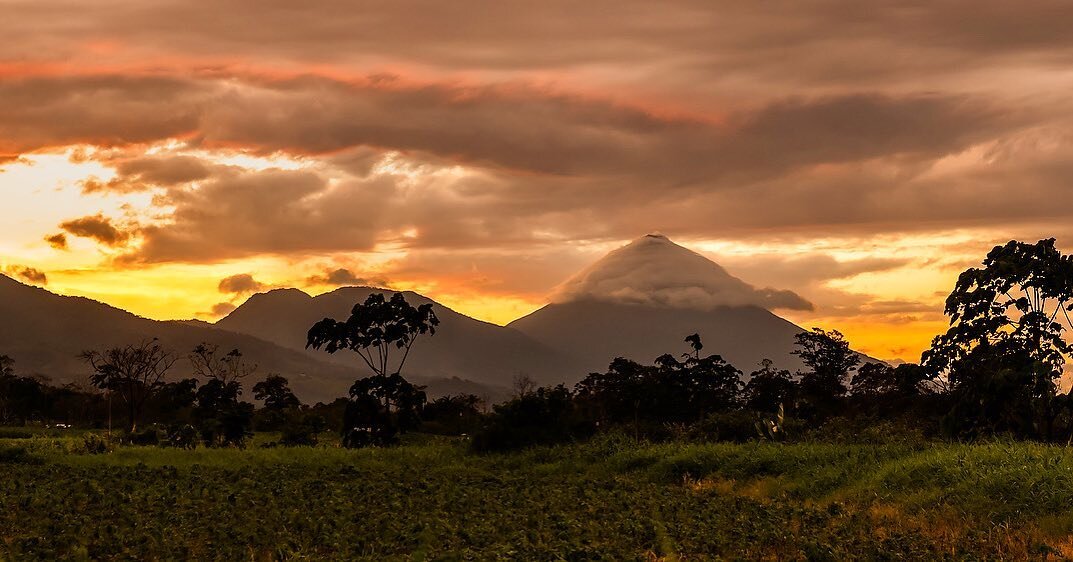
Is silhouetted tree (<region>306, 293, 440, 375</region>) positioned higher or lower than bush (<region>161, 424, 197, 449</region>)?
higher

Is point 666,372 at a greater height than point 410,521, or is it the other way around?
point 666,372

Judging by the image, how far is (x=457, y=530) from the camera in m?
18.3

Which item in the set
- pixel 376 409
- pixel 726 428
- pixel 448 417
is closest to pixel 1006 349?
pixel 726 428

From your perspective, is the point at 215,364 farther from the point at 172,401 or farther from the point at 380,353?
the point at 380,353

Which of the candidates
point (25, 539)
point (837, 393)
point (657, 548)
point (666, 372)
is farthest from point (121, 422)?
point (657, 548)

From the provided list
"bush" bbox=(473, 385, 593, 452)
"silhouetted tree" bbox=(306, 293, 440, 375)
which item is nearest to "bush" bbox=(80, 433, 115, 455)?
"silhouetted tree" bbox=(306, 293, 440, 375)

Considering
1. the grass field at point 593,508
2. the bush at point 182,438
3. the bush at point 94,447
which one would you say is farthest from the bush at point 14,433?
the grass field at point 593,508

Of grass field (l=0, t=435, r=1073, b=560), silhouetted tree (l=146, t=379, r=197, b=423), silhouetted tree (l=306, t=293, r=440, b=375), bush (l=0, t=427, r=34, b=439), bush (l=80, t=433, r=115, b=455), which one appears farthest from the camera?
silhouetted tree (l=146, t=379, r=197, b=423)

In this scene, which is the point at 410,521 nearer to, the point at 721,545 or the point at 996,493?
the point at 721,545

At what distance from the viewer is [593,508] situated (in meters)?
20.8

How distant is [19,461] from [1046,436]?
30.3 meters

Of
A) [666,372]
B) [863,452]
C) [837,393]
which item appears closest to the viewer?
[863,452]

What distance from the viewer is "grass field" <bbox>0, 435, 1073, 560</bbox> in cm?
1703

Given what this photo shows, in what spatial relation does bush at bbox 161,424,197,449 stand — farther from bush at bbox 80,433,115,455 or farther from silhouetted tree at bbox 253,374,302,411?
silhouetted tree at bbox 253,374,302,411
